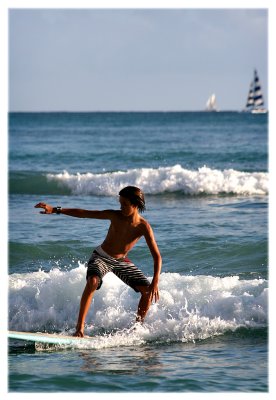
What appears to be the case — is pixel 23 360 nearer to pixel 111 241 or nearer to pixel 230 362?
pixel 111 241

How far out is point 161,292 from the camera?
30.6 ft

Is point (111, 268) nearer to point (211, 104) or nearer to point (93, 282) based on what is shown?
point (93, 282)

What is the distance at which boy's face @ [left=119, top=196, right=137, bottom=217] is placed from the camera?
7566 millimetres

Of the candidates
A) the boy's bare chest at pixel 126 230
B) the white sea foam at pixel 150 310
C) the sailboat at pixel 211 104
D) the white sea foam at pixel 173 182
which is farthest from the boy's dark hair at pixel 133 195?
the sailboat at pixel 211 104

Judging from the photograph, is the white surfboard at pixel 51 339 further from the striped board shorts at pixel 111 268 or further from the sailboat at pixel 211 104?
the sailboat at pixel 211 104

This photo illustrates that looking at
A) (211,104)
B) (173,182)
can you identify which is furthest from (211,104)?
(173,182)

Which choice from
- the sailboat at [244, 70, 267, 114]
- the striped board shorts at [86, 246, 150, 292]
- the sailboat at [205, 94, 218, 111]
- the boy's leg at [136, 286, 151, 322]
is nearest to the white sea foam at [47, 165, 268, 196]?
the boy's leg at [136, 286, 151, 322]

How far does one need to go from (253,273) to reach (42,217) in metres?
5.97

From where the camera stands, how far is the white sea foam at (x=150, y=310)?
838 cm

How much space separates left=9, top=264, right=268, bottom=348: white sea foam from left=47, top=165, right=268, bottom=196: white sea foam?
11.0 metres

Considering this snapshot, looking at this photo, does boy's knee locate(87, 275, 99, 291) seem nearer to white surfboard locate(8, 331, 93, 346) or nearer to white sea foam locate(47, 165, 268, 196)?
white surfboard locate(8, 331, 93, 346)

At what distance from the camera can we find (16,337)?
24.9ft

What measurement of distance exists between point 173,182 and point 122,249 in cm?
1378

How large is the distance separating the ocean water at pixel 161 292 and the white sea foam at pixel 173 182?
4cm
